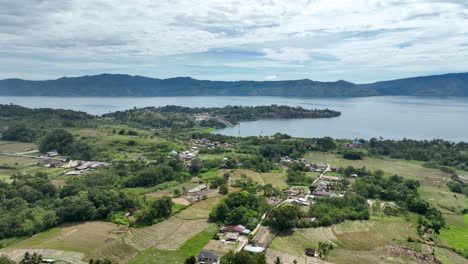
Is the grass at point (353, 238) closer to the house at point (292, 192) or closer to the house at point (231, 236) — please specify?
the house at point (231, 236)

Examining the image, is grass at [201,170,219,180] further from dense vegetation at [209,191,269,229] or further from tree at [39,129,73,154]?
tree at [39,129,73,154]

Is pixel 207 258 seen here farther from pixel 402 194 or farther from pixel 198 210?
pixel 402 194

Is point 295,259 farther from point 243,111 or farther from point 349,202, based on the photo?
point 243,111

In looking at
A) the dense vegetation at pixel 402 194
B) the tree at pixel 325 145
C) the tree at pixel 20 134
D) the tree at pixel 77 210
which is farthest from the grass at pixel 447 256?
the tree at pixel 20 134

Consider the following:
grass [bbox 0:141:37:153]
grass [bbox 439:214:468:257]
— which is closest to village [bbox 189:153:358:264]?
grass [bbox 439:214:468:257]

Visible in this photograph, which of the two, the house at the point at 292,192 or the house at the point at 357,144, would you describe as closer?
the house at the point at 292,192
